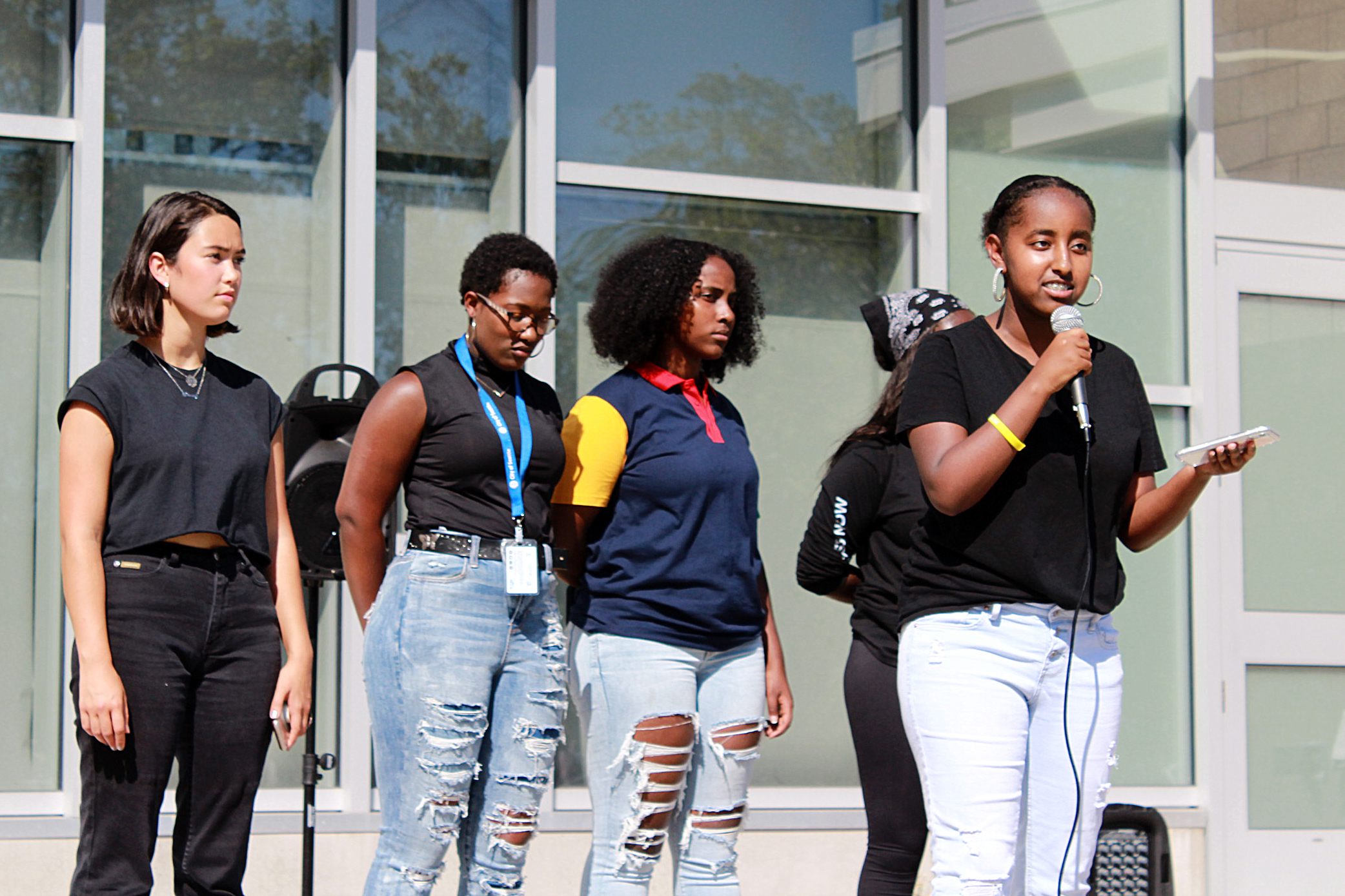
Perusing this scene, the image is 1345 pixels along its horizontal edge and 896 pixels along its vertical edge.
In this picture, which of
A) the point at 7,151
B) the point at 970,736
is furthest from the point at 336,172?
the point at 970,736

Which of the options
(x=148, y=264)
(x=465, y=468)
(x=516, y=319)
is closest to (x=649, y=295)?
(x=516, y=319)

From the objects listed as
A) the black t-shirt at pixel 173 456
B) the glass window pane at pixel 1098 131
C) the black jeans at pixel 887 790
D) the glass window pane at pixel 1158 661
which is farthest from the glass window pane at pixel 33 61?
the glass window pane at pixel 1158 661

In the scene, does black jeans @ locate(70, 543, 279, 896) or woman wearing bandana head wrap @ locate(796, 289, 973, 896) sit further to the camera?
woman wearing bandana head wrap @ locate(796, 289, 973, 896)

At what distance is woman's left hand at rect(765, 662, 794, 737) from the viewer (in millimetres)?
3438

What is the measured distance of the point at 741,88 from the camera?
18.6 feet

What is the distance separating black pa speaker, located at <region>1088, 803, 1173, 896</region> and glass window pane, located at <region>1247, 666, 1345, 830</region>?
1.86 m

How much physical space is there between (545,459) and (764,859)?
8.18 ft

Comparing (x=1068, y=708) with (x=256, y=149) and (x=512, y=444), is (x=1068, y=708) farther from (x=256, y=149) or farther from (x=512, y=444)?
(x=256, y=149)

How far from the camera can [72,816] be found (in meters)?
4.51

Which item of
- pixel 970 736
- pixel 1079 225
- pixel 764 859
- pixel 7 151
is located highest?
pixel 7 151

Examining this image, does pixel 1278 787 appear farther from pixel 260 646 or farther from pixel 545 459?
pixel 260 646

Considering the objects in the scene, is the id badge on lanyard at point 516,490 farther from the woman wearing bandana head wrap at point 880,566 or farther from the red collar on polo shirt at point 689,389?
the woman wearing bandana head wrap at point 880,566

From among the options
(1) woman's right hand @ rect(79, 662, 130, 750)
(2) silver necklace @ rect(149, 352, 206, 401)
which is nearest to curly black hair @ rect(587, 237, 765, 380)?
(2) silver necklace @ rect(149, 352, 206, 401)

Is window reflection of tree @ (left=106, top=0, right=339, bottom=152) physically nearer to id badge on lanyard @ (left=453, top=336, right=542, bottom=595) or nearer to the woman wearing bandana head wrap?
id badge on lanyard @ (left=453, top=336, right=542, bottom=595)
